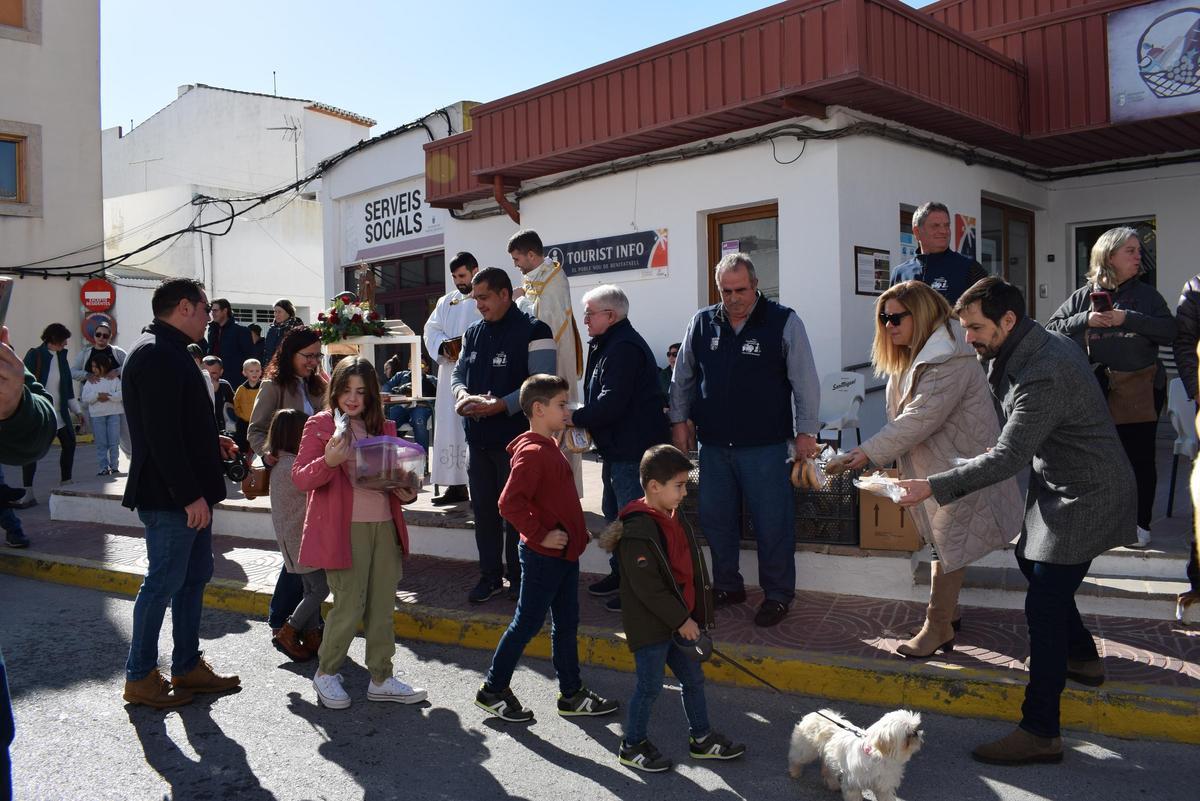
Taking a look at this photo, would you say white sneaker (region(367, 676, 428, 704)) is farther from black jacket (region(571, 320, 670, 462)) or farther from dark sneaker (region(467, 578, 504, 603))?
black jacket (region(571, 320, 670, 462))

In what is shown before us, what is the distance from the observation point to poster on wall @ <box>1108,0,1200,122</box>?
855 centimetres

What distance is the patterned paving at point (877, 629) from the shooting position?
4.56 metres

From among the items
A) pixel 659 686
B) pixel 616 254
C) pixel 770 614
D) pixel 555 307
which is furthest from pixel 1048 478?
pixel 616 254

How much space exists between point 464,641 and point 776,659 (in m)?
1.93

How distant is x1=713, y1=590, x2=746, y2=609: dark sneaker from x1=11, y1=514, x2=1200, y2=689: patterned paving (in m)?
0.06

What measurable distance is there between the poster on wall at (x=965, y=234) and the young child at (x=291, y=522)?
24.0 ft

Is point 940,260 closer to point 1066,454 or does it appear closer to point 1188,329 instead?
point 1188,329

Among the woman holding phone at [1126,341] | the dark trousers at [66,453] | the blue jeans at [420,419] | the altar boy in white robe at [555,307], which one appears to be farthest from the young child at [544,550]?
the dark trousers at [66,453]

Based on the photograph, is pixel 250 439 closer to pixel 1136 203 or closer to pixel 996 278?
pixel 996 278

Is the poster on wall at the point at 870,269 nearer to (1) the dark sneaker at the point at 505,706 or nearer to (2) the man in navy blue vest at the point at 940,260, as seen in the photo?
(2) the man in navy blue vest at the point at 940,260

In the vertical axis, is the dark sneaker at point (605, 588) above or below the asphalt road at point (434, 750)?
above

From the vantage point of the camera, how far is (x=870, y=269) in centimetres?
903

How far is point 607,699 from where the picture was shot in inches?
185

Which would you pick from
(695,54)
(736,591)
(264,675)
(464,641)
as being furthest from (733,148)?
(264,675)
